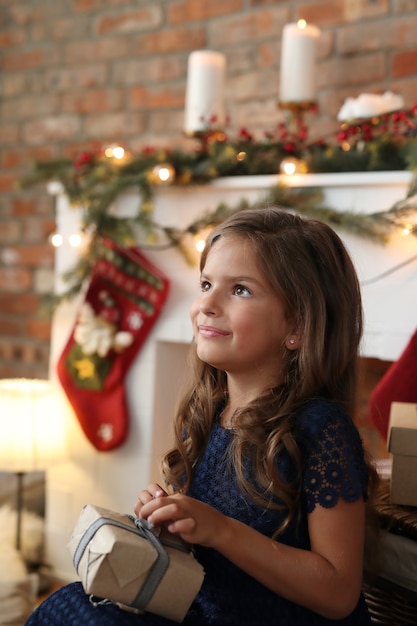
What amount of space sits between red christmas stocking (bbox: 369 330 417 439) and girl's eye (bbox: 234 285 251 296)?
2.55ft

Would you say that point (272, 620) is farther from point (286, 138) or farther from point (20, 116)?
point (20, 116)

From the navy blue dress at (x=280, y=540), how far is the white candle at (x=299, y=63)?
130 cm

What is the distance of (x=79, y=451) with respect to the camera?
106 inches

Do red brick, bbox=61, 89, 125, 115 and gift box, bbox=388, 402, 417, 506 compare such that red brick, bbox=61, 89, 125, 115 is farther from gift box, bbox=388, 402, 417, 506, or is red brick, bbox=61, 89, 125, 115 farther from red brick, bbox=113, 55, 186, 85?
gift box, bbox=388, 402, 417, 506

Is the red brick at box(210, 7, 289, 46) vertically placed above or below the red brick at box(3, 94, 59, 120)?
above

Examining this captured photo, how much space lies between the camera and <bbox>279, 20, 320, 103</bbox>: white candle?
2312 millimetres

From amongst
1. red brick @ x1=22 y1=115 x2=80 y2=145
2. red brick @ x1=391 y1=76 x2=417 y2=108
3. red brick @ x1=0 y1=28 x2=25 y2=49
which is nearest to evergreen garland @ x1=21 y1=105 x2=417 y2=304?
red brick @ x1=391 y1=76 x2=417 y2=108

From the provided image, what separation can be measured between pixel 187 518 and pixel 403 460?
524 millimetres

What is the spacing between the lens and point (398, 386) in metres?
1.96

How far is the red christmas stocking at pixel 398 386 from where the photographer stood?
195 centimetres

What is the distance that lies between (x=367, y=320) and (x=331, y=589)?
1085 millimetres

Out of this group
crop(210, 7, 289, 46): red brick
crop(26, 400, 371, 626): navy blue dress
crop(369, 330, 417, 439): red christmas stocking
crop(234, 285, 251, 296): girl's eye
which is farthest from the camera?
crop(210, 7, 289, 46): red brick

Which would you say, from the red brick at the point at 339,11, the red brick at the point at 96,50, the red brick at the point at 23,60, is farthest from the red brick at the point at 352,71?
the red brick at the point at 23,60

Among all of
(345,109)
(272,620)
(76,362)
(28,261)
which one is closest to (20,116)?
(28,261)
